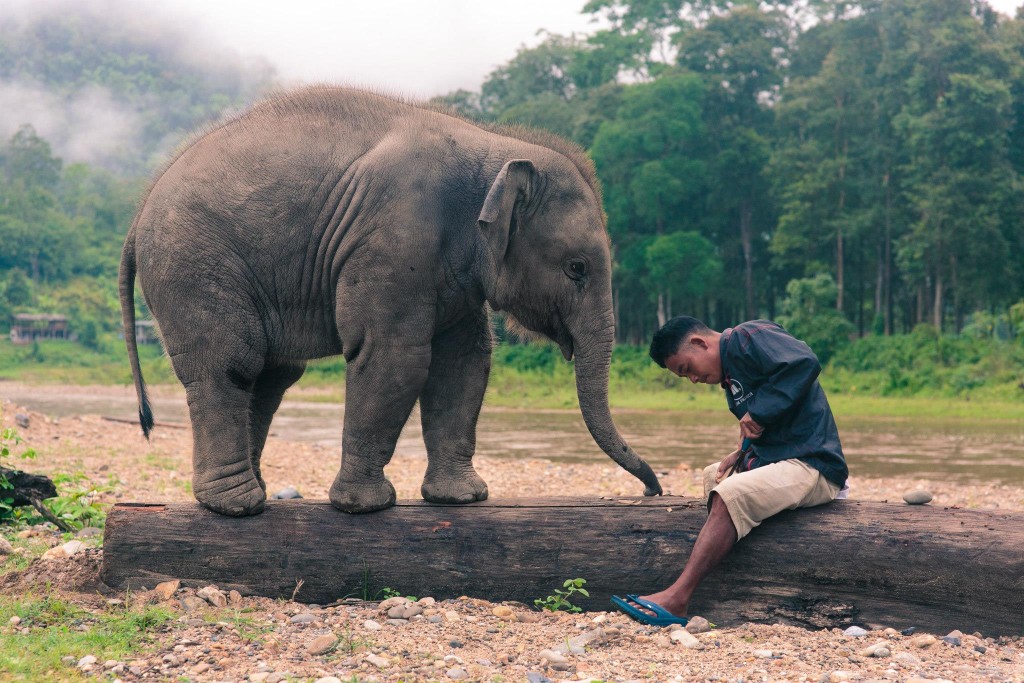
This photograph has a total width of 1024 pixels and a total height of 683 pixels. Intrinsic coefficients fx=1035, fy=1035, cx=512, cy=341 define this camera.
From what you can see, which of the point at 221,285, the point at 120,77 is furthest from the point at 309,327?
the point at 120,77

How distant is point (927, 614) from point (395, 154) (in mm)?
3759

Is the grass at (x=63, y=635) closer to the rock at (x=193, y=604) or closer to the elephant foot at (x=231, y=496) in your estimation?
the rock at (x=193, y=604)

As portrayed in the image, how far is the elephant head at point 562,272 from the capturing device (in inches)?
236

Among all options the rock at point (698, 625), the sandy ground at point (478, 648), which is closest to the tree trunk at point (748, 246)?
the rock at point (698, 625)

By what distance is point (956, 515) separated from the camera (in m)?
5.32

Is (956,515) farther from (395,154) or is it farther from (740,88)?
(740,88)

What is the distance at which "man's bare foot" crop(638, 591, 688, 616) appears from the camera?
517cm

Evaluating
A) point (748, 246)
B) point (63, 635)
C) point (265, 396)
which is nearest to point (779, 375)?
point (265, 396)

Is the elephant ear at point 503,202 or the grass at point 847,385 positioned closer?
the elephant ear at point 503,202

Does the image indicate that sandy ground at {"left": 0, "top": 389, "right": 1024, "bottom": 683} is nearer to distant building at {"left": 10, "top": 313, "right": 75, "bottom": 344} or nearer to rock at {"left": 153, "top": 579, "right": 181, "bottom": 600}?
rock at {"left": 153, "top": 579, "right": 181, "bottom": 600}

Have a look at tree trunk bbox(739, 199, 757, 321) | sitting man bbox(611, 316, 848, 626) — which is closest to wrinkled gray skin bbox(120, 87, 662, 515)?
sitting man bbox(611, 316, 848, 626)

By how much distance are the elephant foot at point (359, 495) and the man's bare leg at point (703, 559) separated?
1.62 meters

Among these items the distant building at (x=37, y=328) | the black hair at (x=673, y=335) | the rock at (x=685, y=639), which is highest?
the black hair at (x=673, y=335)

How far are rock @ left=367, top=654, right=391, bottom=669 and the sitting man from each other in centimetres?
132
